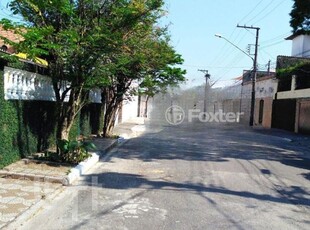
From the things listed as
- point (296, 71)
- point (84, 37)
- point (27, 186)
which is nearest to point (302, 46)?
point (296, 71)

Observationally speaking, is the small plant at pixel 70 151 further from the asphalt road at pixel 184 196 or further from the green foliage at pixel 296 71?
the green foliage at pixel 296 71

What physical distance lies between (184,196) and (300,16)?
12065 millimetres

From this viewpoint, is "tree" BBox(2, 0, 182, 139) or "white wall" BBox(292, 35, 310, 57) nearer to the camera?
"tree" BBox(2, 0, 182, 139)

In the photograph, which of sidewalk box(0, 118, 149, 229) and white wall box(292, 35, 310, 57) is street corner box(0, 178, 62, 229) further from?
white wall box(292, 35, 310, 57)

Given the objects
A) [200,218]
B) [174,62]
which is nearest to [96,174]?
[200,218]

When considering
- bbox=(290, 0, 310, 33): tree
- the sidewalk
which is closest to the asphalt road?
the sidewalk

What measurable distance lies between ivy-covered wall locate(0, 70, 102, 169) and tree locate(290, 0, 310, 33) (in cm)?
1074

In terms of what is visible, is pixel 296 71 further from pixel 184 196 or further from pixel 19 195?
pixel 19 195

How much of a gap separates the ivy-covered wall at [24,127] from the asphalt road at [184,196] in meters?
1.64

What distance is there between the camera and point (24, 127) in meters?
9.66

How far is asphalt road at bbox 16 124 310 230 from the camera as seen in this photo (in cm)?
607

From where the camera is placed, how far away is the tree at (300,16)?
1661cm

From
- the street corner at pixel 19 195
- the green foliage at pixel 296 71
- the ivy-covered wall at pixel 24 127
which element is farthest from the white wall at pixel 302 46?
the street corner at pixel 19 195

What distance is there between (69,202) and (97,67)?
4.09m
